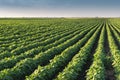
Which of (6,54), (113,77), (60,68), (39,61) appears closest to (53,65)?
(60,68)

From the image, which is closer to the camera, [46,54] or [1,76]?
[1,76]

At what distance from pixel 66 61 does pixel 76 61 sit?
146 cm

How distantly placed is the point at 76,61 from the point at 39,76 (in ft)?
13.1

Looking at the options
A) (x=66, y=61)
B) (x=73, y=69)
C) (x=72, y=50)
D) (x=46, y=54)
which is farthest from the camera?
(x=72, y=50)

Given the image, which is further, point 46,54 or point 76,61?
point 46,54

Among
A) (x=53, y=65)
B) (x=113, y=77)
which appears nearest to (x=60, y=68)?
(x=53, y=65)

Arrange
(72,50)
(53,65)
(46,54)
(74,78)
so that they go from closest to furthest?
1. (74,78)
2. (53,65)
3. (46,54)
4. (72,50)

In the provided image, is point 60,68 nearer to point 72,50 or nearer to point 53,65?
point 53,65

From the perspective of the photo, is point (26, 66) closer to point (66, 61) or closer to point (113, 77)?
point (66, 61)

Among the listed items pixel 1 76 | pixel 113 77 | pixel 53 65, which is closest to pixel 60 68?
pixel 53 65

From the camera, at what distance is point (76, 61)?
16.7 m

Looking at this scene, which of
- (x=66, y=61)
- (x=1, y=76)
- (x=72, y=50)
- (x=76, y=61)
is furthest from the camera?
(x=72, y=50)

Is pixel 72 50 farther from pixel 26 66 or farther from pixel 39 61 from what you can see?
pixel 26 66

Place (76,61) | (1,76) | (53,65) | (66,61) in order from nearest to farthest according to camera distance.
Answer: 1. (1,76)
2. (53,65)
3. (76,61)
4. (66,61)
